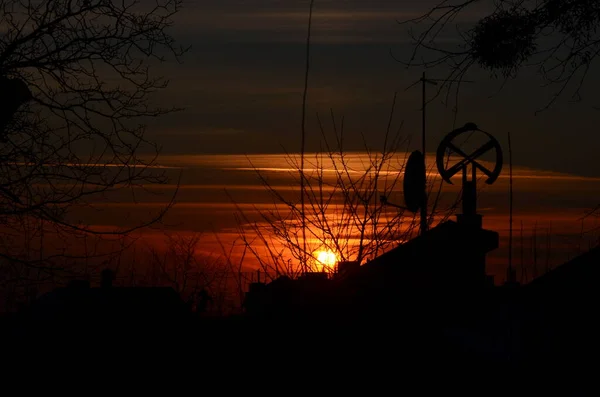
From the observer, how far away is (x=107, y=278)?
458 inches

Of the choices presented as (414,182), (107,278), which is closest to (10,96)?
(107,278)

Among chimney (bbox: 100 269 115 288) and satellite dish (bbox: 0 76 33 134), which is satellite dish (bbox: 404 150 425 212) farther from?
satellite dish (bbox: 0 76 33 134)

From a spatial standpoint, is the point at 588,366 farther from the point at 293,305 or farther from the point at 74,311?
the point at 74,311

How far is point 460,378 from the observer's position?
7.61m

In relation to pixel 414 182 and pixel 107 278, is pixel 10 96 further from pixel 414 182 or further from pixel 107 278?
pixel 414 182

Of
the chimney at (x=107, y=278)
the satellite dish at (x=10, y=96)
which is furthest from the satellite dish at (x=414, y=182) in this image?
the satellite dish at (x=10, y=96)

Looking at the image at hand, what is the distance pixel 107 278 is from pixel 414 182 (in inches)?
197

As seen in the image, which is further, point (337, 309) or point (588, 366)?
point (337, 309)

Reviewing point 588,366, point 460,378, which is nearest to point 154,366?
point 460,378

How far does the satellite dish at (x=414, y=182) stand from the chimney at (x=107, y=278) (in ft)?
15.0

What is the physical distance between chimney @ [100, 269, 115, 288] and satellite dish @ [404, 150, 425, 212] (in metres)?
4.58

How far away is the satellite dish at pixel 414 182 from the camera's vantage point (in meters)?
12.6

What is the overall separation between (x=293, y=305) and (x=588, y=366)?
3759mm

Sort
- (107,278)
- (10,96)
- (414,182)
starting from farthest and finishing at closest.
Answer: (414,182)
(107,278)
(10,96)
